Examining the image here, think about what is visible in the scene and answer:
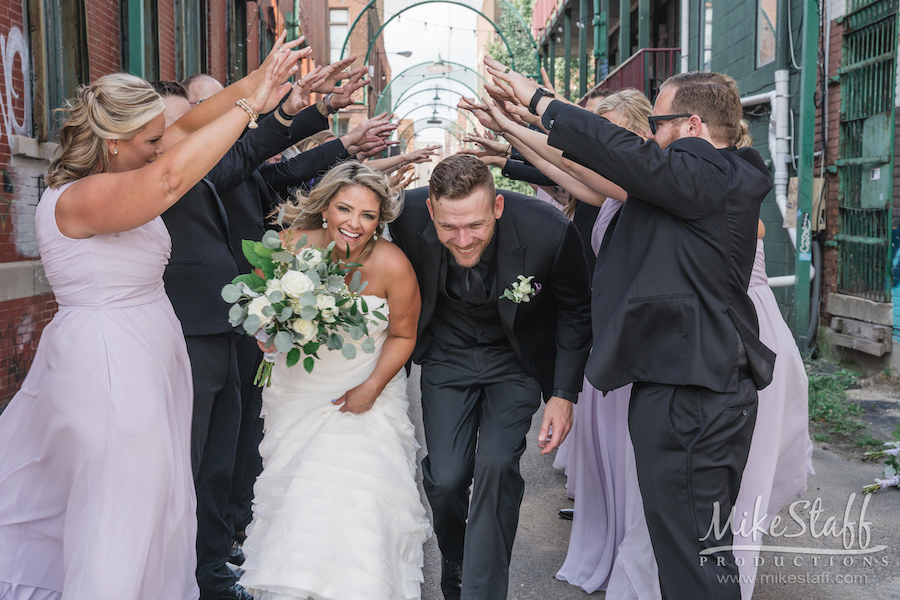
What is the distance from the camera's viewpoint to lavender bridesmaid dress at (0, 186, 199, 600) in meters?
2.89

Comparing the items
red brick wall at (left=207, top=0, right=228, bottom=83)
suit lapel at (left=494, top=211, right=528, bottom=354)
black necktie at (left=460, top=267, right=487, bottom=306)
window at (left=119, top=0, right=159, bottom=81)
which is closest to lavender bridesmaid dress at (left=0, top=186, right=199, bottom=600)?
black necktie at (left=460, top=267, right=487, bottom=306)

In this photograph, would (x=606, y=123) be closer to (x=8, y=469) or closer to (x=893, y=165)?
(x=8, y=469)

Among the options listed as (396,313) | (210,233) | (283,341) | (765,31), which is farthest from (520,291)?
(765,31)

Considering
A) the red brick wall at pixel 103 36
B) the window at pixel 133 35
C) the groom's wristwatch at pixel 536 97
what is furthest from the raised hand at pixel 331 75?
the window at pixel 133 35

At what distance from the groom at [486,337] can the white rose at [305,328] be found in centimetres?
76

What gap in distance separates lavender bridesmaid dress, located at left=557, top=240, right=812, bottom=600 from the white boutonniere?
2.87 ft

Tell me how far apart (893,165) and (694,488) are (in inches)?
277

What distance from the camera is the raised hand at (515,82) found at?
10.9 ft

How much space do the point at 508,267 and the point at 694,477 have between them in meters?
1.38

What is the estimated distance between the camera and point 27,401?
3090 mm

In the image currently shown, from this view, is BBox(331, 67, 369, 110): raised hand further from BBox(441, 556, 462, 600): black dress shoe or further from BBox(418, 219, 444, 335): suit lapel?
BBox(441, 556, 462, 600): black dress shoe

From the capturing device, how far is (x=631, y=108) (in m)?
4.54

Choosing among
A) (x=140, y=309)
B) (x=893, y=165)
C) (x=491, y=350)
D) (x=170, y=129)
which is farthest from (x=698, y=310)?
(x=893, y=165)

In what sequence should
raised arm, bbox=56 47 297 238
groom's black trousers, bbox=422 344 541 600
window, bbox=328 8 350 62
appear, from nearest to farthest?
raised arm, bbox=56 47 297 238, groom's black trousers, bbox=422 344 541 600, window, bbox=328 8 350 62
